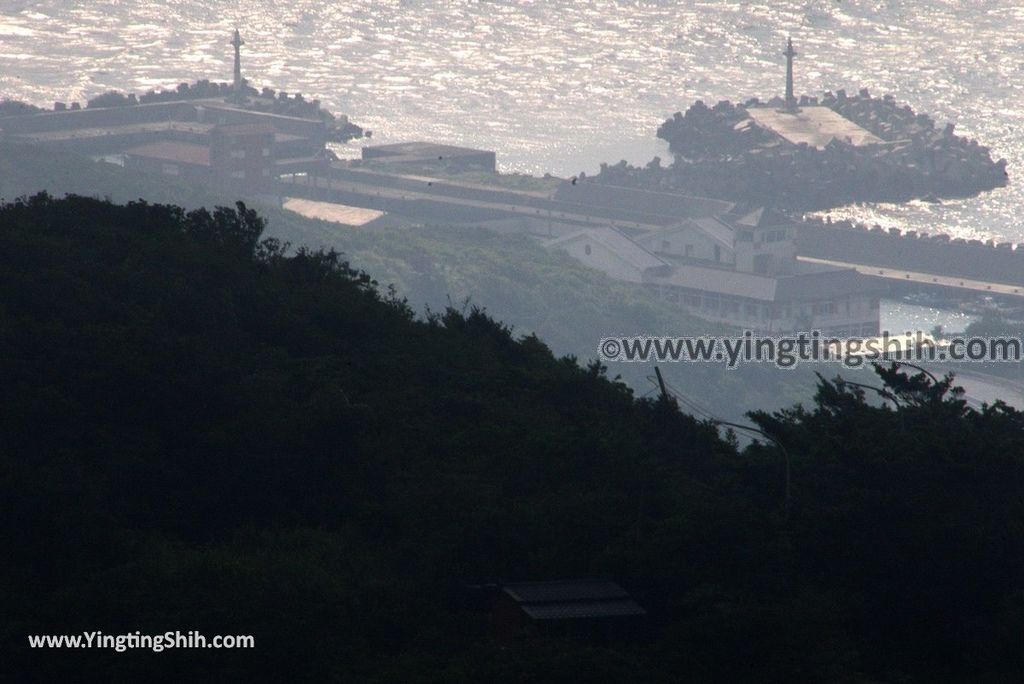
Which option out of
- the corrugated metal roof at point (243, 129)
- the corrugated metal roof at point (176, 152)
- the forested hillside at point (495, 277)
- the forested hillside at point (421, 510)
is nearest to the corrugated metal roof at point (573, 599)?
the forested hillside at point (421, 510)

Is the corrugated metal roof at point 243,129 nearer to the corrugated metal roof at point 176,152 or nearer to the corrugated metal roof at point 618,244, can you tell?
the corrugated metal roof at point 176,152

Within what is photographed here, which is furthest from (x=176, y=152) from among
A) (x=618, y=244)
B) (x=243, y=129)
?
(x=618, y=244)

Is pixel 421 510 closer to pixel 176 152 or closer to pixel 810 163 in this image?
pixel 176 152

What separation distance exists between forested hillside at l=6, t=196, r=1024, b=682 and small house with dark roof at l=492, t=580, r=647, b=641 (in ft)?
0.85

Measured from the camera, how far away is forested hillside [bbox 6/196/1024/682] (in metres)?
20.7

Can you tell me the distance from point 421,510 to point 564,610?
13.0 ft

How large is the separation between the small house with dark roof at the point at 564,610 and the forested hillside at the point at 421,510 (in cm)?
26

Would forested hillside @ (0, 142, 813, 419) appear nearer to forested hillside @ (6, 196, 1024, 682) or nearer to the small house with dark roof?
forested hillside @ (6, 196, 1024, 682)

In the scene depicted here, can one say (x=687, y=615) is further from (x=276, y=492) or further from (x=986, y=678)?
(x=276, y=492)

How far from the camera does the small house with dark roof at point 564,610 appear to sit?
70.9 feet

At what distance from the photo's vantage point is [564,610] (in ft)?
71.7

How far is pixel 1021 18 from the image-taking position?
559 ft

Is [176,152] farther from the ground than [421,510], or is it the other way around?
[421,510]

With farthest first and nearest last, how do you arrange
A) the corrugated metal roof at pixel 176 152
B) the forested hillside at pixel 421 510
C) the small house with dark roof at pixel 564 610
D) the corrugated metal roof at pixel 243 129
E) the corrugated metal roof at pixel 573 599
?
the corrugated metal roof at pixel 243 129
the corrugated metal roof at pixel 176 152
the corrugated metal roof at pixel 573 599
the small house with dark roof at pixel 564 610
the forested hillside at pixel 421 510
